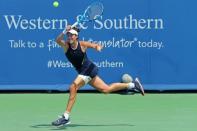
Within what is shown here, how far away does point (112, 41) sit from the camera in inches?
535

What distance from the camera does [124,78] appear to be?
44.0 ft

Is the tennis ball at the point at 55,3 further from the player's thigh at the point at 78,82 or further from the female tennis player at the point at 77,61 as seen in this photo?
the player's thigh at the point at 78,82

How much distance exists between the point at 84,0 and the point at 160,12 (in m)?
1.58

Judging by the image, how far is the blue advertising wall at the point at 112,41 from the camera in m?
13.5

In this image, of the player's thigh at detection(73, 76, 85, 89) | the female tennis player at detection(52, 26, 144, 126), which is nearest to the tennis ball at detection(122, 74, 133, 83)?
the female tennis player at detection(52, 26, 144, 126)
